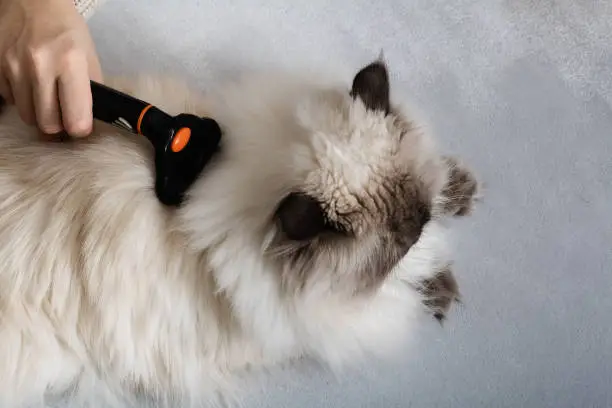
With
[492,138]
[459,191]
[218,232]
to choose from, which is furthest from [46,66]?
[492,138]

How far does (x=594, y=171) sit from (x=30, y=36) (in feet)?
3.45

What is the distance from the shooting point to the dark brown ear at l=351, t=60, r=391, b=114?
95 centimetres

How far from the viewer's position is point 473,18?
5.18 ft

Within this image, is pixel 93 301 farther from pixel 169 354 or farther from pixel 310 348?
pixel 310 348

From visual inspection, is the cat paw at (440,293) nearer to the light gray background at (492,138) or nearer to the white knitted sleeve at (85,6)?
the light gray background at (492,138)

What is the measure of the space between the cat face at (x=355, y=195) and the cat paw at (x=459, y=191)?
20cm

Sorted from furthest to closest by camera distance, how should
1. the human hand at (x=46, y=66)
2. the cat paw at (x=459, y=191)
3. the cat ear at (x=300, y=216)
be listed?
1. the cat paw at (x=459, y=191)
2. the human hand at (x=46, y=66)
3. the cat ear at (x=300, y=216)

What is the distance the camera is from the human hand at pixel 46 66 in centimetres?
A: 94

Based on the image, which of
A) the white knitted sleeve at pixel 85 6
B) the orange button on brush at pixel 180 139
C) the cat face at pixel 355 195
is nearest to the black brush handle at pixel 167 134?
the orange button on brush at pixel 180 139

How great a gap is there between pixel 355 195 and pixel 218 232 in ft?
0.62

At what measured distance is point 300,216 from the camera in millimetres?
840

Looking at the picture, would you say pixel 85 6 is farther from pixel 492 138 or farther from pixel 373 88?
pixel 492 138

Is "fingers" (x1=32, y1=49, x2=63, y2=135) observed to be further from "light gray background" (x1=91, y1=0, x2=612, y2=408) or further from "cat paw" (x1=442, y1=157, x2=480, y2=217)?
"cat paw" (x1=442, y1=157, x2=480, y2=217)

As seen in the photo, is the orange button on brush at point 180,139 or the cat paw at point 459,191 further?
the cat paw at point 459,191
